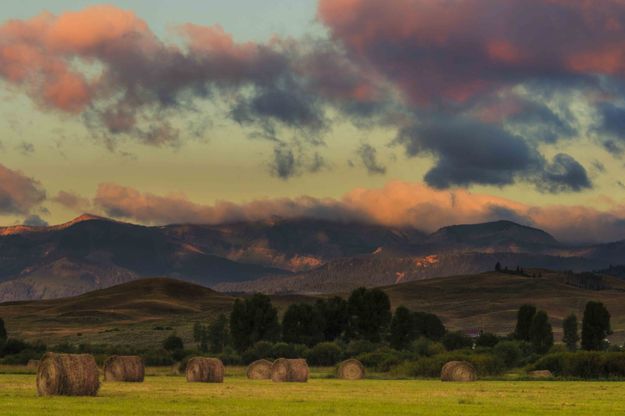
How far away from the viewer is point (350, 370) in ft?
272

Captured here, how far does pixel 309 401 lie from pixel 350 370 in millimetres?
34738

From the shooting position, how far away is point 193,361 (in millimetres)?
69375

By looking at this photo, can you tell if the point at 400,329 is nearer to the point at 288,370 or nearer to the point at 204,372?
the point at 288,370

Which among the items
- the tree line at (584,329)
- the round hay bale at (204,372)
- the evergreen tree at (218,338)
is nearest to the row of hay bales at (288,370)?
the round hay bale at (204,372)

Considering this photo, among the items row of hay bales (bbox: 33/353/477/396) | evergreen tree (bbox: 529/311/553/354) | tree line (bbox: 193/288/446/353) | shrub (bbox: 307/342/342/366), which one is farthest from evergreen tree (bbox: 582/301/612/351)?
row of hay bales (bbox: 33/353/477/396)

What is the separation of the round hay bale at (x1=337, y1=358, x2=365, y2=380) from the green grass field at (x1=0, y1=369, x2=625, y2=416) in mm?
20936

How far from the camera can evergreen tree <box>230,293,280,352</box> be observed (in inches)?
6117

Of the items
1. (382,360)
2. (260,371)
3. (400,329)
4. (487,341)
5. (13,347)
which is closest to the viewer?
(260,371)

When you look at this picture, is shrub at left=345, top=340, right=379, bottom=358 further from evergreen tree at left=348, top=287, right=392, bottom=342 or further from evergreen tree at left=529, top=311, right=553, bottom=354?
evergreen tree at left=529, top=311, right=553, bottom=354

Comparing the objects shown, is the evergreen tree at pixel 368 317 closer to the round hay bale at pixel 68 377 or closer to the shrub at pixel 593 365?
the shrub at pixel 593 365

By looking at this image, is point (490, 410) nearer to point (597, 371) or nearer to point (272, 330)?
A: point (597, 371)

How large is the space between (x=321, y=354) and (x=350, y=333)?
43.8 meters

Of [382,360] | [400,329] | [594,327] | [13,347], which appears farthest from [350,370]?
[594,327]

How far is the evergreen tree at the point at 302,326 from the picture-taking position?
157 m
